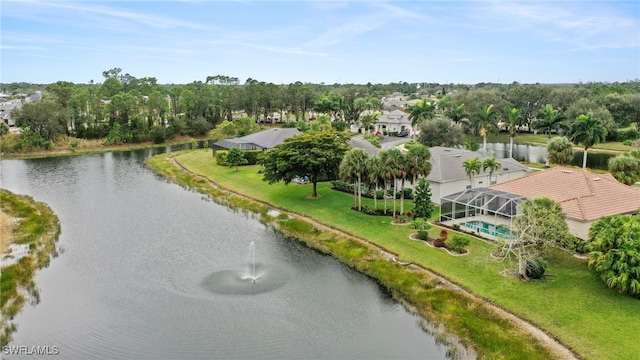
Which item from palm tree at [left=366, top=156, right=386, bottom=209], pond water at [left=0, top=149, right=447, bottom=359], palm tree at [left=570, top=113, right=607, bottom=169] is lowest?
pond water at [left=0, top=149, right=447, bottom=359]

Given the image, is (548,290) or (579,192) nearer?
(548,290)

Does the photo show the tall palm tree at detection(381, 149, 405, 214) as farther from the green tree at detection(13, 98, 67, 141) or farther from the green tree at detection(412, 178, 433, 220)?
the green tree at detection(13, 98, 67, 141)

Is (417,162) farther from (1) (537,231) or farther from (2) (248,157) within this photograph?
(2) (248,157)

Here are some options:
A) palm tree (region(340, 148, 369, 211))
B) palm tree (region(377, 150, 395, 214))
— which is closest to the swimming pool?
palm tree (region(377, 150, 395, 214))

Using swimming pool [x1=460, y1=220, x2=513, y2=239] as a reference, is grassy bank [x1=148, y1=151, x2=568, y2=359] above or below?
below

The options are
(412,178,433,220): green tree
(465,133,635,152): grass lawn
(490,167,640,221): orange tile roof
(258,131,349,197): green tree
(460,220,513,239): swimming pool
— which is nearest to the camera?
(490,167,640,221): orange tile roof

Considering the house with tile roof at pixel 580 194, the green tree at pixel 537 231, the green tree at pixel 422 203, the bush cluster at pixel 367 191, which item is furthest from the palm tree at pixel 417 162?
the green tree at pixel 537 231

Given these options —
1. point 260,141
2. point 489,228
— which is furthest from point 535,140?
point 489,228
